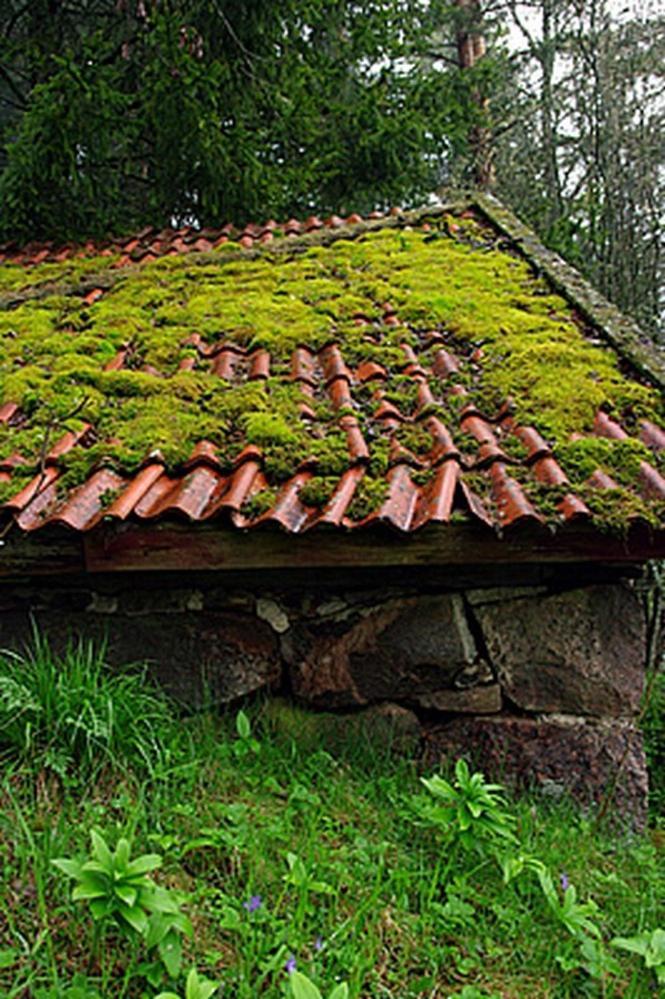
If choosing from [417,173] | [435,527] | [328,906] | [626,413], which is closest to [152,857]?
[328,906]

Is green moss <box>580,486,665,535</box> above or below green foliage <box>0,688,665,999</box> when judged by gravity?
above

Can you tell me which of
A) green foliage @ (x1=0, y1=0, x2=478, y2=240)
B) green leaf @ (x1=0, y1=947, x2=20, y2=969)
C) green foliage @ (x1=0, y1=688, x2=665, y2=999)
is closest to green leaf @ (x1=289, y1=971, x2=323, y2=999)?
green foliage @ (x1=0, y1=688, x2=665, y2=999)

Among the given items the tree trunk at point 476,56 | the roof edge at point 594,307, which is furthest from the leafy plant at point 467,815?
the tree trunk at point 476,56

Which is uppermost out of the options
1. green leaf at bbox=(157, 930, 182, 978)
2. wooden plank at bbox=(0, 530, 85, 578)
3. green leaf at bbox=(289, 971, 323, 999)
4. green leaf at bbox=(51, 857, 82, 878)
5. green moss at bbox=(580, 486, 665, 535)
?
green moss at bbox=(580, 486, 665, 535)

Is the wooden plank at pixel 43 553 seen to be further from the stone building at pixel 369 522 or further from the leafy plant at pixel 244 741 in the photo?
the leafy plant at pixel 244 741

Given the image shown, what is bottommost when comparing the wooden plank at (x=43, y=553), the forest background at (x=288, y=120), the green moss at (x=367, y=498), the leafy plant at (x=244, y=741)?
the leafy plant at (x=244, y=741)

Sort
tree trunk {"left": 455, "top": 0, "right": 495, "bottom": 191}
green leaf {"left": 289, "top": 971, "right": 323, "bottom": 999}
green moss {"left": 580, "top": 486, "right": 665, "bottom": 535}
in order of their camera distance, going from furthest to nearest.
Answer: tree trunk {"left": 455, "top": 0, "right": 495, "bottom": 191}, green moss {"left": 580, "top": 486, "right": 665, "bottom": 535}, green leaf {"left": 289, "top": 971, "right": 323, "bottom": 999}

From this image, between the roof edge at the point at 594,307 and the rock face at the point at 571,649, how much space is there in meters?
0.99

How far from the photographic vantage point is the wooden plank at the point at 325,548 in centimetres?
231

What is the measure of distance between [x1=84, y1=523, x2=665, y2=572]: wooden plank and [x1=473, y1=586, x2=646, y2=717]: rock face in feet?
1.10

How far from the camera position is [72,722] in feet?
6.95

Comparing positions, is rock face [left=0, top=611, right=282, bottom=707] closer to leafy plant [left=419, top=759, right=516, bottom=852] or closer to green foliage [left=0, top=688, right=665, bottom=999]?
green foliage [left=0, top=688, right=665, bottom=999]

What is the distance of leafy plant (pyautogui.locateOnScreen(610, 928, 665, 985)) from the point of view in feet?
5.62

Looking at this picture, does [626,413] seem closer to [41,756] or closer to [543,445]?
[543,445]
